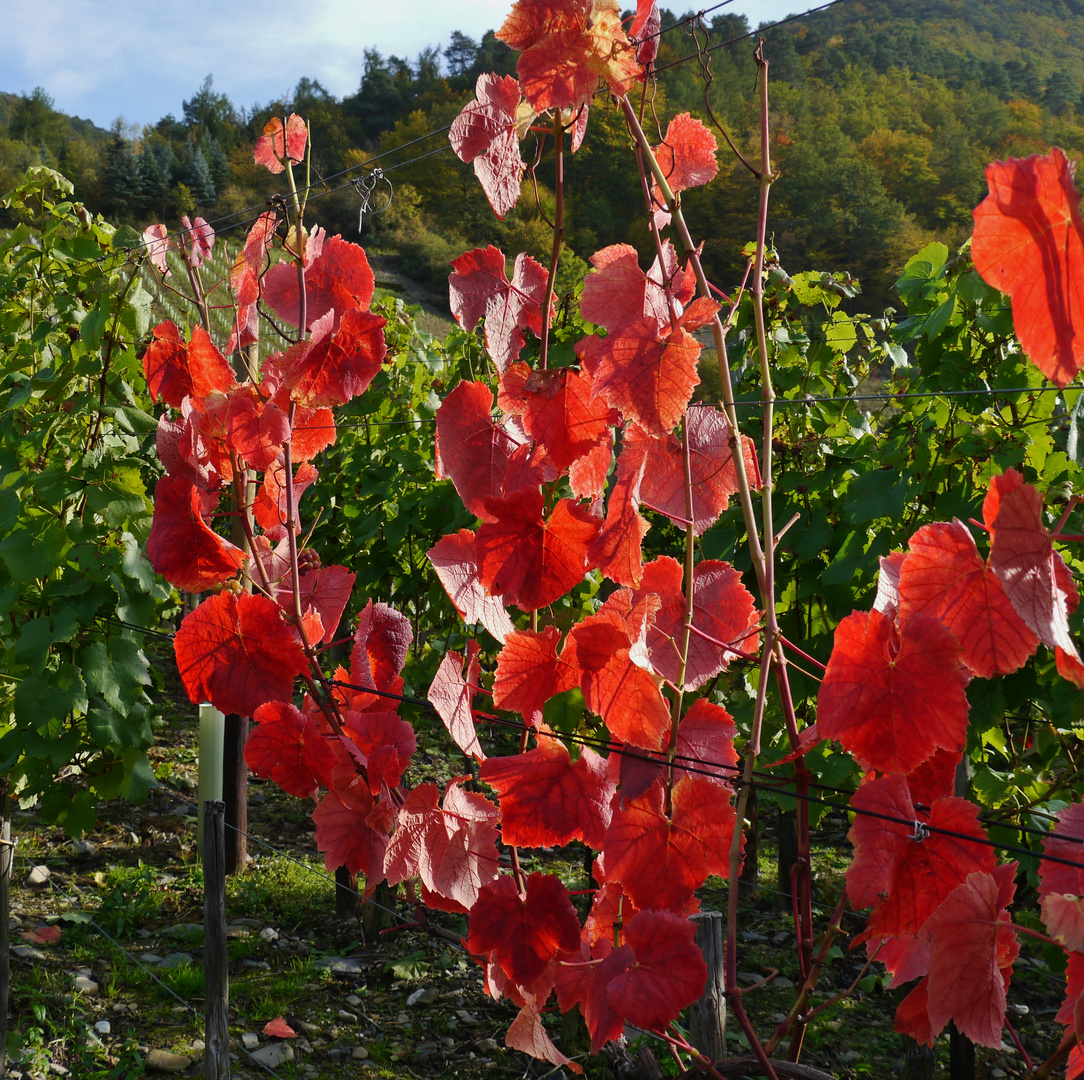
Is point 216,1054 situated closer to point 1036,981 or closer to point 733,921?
point 733,921

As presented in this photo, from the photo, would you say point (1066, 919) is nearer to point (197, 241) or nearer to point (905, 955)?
point (905, 955)

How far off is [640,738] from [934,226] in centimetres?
2958

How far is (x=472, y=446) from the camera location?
906 mm

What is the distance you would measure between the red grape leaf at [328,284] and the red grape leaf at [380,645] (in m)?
0.38

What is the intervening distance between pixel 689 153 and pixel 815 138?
99.9 feet

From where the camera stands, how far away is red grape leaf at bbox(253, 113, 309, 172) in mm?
1247

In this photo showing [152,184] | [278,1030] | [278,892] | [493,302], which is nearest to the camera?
[493,302]

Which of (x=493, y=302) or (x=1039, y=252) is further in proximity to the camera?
(x=493, y=302)

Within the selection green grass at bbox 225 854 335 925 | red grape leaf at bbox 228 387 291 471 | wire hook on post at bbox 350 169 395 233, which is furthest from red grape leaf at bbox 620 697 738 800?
green grass at bbox 225 854 335 925

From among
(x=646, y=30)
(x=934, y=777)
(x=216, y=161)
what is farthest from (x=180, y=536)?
(x=216, y=161)

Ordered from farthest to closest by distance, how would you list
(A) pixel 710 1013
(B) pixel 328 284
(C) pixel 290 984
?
1. (C) pixel 290 984
2. (A) pixel 710 1013
3. (B) pixel 328 284

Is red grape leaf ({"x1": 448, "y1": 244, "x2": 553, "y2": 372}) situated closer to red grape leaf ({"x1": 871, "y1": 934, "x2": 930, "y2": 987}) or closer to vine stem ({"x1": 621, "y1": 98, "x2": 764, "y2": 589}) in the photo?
vine stem ({"x1": 621, "y1": 98, "x2": 764, "y2": 589})

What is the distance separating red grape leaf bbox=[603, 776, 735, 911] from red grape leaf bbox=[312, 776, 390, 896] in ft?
1.11

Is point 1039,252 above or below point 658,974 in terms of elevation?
above
